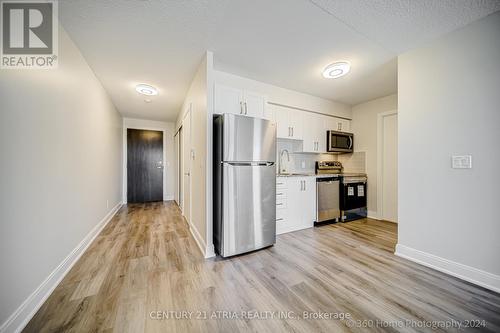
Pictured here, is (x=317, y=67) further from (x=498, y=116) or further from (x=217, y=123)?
(x=498, y=116)

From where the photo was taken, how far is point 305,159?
13.1 ft

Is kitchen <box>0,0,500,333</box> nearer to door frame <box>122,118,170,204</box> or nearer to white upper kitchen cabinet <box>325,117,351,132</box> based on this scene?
white upper kitchen cabinet <box>325,117,351,132</box>

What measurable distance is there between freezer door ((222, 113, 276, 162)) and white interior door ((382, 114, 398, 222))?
272 centimetres

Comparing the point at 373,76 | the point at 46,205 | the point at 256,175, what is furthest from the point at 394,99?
the point at 46,205

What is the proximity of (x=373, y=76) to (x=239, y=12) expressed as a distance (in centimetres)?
235

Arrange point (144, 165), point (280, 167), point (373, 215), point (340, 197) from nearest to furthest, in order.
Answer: point (340, 197) < point (280, 167) < point (373, 215) < point (144, 165)

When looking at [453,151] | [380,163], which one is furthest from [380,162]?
[453,151]

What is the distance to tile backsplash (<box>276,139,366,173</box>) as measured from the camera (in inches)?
146

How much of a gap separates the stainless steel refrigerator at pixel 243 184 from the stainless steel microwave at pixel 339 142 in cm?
196

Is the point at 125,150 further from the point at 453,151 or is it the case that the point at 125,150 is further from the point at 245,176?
the point at 453,151

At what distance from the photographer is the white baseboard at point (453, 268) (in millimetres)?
1578

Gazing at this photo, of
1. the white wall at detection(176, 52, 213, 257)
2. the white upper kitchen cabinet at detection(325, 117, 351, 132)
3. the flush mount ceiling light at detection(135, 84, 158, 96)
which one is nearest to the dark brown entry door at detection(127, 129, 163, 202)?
the flush mount ceiling light at detection(135, 84, 158, 96)

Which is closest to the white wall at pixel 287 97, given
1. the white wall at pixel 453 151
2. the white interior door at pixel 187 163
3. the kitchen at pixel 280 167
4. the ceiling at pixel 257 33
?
the kitchen at pixel 280 167

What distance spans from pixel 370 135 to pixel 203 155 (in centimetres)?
361
